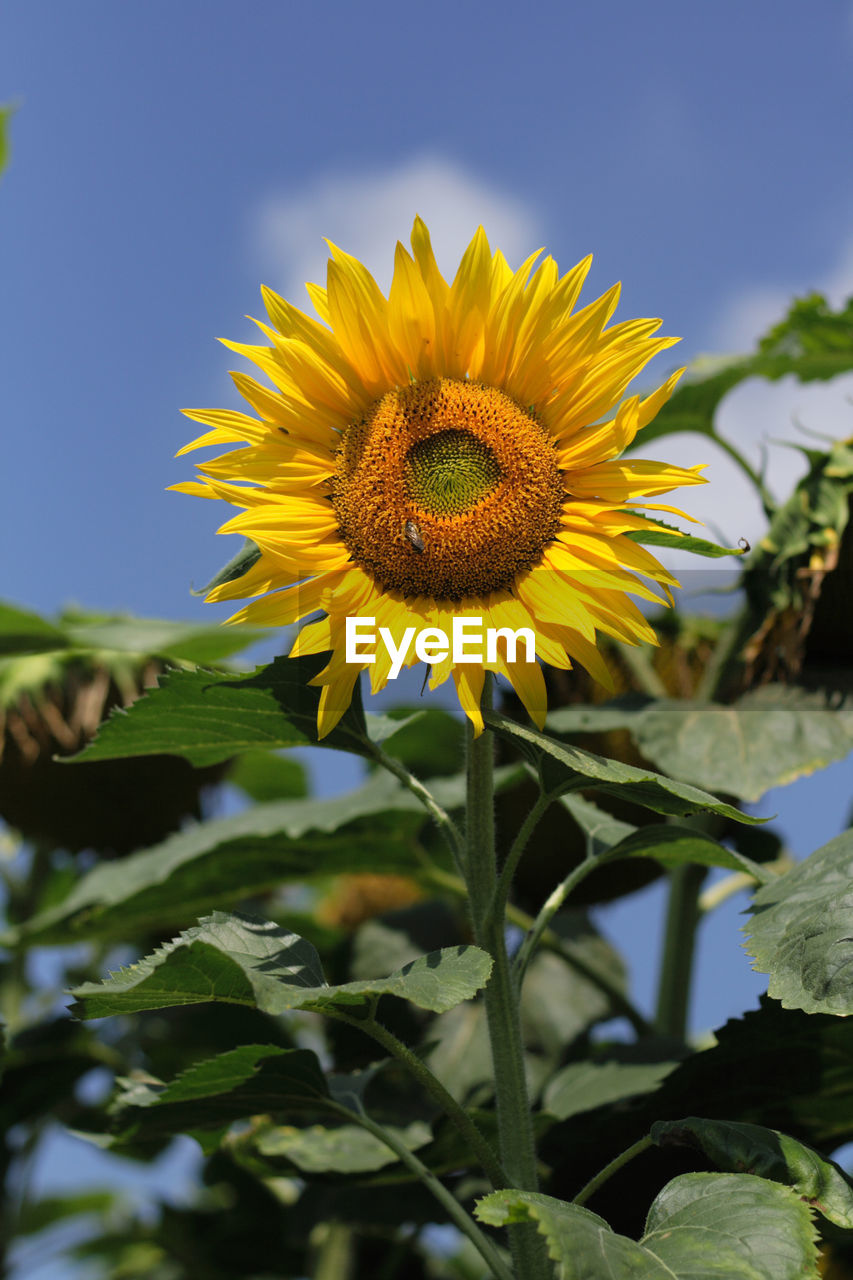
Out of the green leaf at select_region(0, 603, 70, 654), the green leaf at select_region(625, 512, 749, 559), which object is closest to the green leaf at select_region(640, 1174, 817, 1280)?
the green leaf at select_region(625, 512, 749, 559)

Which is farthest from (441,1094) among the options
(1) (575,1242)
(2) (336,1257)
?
(2) (336,1257)

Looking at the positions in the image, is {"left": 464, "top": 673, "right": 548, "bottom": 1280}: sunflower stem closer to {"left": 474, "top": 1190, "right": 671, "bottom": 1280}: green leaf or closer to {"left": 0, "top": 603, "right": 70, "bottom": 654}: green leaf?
{"left": 474, "top": 1190, "right": 671, "bottom": 1280}: green leaf

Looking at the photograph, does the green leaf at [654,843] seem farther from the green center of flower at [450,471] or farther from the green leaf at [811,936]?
the green center of flower at [450,471]

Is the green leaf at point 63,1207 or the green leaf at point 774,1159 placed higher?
the green leaf at point 774,1159

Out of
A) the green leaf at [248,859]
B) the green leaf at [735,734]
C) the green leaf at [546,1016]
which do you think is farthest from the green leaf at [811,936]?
the green leaf at [546,1016]

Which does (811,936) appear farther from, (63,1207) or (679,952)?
(63,1207)
